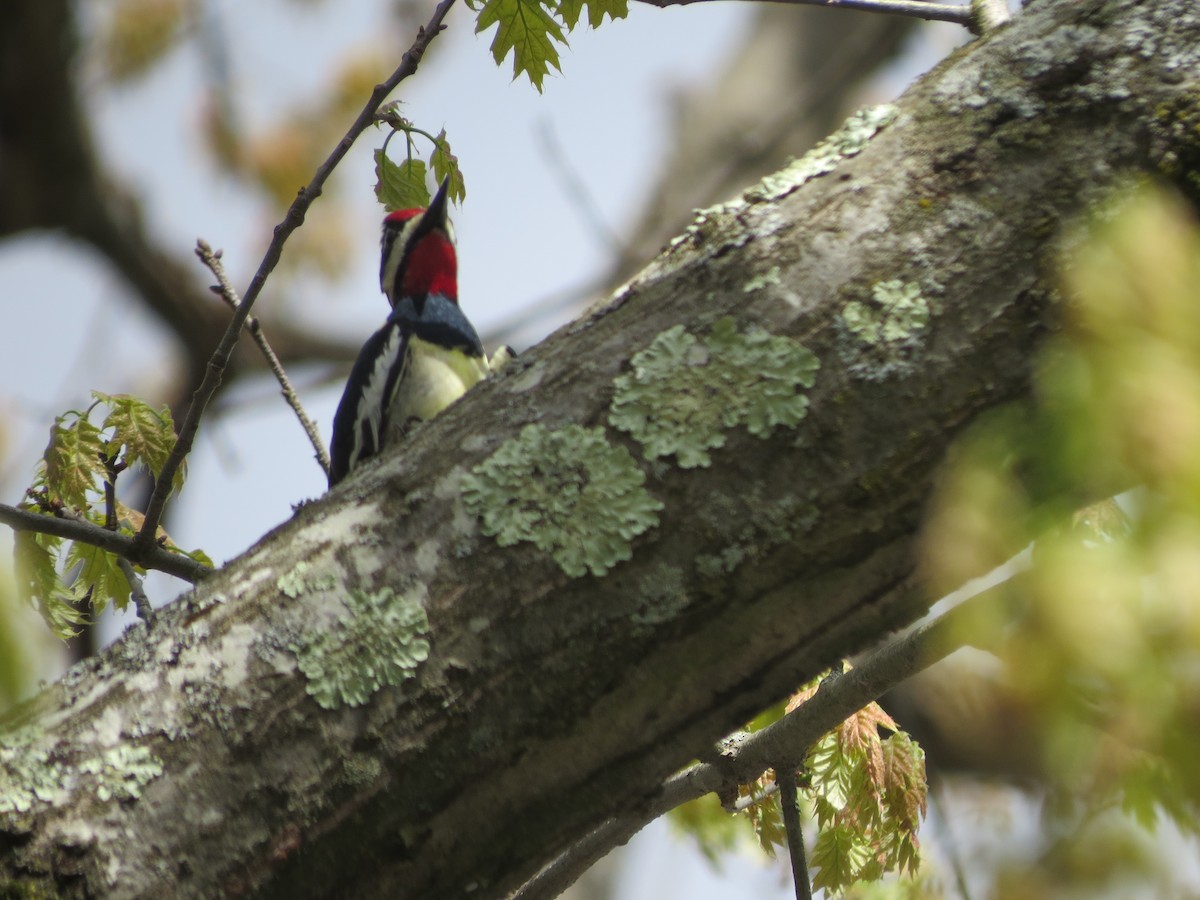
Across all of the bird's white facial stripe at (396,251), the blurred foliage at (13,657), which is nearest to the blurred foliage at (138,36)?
the bird's white facial stripe at (396,251)

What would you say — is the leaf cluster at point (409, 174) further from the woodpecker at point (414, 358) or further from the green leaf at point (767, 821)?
the green leaf at point (767, 821)

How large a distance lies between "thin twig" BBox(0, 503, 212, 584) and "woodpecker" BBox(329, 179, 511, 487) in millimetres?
697

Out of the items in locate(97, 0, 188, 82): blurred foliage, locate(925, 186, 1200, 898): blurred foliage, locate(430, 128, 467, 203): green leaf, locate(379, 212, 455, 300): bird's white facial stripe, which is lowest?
locate(925, 186, 1200, 898): blurred foliage

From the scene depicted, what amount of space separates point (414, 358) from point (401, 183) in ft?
2.61

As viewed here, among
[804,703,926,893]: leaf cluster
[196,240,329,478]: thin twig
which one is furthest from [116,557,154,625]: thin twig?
[804,703,926,893]: leaf cluster

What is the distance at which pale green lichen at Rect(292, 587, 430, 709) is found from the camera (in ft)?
4.97

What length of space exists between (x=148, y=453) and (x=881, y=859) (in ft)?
5.52

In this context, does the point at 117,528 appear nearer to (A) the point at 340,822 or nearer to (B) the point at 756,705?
(A) the point at 340,822

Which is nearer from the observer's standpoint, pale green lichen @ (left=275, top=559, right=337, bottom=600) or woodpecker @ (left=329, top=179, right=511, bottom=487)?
pale green lichen @ (left=275, top=559, right=337, bottom=600)

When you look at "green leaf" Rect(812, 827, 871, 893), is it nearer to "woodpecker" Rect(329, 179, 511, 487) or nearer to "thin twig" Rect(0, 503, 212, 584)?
"woodpecker" Rect(329, 179, 511, 487)

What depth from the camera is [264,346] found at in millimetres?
2682

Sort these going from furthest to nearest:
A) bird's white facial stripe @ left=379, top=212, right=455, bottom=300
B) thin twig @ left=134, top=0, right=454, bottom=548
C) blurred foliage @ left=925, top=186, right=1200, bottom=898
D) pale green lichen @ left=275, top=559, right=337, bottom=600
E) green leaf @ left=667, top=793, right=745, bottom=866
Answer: bird's white facial stripe @ left=379, top=212, right=455, bottom=300 < green leaf @ left=667, top=793, right=745, bottom=866 < thin twig @ left=134, top=0, right=454, bottom=548 < pale green lichen @ left=275, top=559, right=337, bottom=600 < blurred foliage @ left=925, top=186, right=1200, bottom=898

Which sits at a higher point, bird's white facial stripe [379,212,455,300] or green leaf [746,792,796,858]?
bird's white facial stripe [379,212,455,300]

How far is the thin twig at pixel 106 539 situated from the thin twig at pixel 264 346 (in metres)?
0.55
